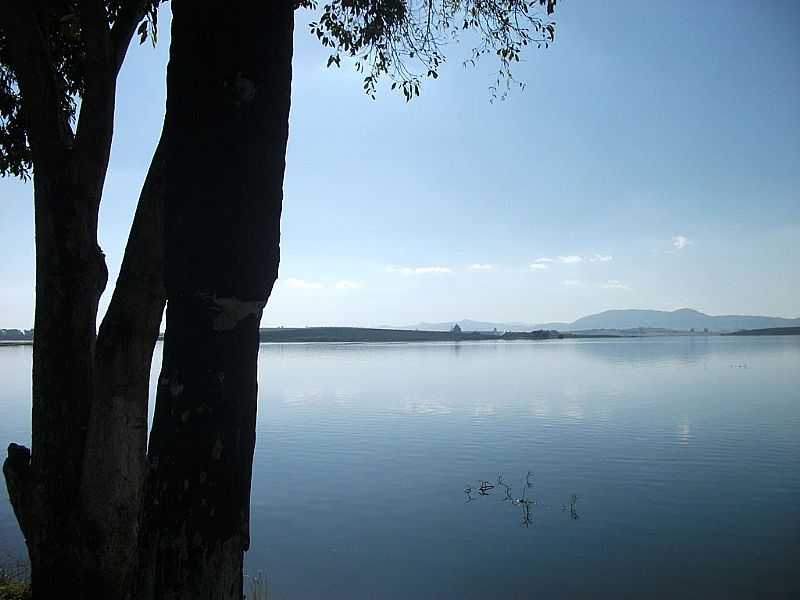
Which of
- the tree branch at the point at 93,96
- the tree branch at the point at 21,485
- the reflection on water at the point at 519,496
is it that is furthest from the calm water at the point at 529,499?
the tree branch at the point at 93,96

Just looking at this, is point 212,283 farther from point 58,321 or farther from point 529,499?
point 529,499

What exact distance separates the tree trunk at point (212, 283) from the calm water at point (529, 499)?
23.4 feet

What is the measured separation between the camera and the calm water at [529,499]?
921 cm

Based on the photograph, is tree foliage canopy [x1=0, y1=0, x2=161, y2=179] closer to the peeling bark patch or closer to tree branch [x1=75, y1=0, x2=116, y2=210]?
tree branch [x1=75, y1=0, x2=116, y2=210]

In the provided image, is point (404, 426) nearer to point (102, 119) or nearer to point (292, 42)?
point (102, 119)

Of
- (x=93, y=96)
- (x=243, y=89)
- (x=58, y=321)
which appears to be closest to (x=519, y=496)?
(x=58, y=321)

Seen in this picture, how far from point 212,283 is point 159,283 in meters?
2.38

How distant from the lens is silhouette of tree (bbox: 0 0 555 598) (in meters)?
2.52

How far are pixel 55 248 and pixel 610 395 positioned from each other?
28.3 metres

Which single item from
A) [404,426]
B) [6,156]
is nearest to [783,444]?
[404,426]

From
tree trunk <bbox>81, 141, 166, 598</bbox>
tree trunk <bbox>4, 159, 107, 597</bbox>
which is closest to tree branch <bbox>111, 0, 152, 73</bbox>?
tree trunk <bbox>4, 159, 107, 597</bbox>

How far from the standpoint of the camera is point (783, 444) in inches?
693

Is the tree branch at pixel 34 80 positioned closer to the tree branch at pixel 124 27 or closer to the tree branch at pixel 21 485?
the tree branch at pixel 124 27

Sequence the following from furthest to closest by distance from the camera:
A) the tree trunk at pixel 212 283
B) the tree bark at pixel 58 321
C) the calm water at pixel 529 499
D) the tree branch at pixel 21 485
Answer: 1. the calm water at pixel 529 499
2. the tree branch at pixel 21 485
3. the tree bark at pixel 58 321
4. the tree trunk at pixel 212 283
